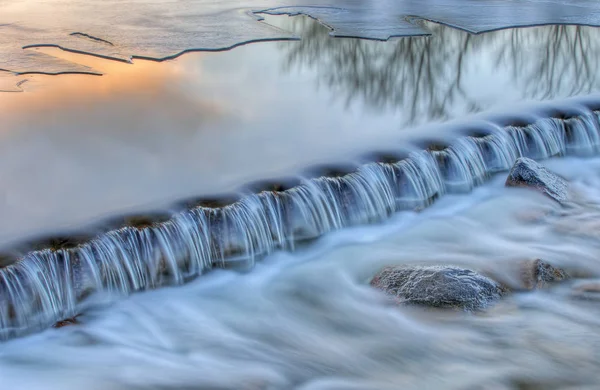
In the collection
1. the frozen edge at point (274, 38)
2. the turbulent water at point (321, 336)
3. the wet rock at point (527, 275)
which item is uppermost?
the frozen edge at point (274, 38)

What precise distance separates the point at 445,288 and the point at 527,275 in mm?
655

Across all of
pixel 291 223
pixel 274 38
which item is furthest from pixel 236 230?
pixel 274 38

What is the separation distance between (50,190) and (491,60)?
4.86m

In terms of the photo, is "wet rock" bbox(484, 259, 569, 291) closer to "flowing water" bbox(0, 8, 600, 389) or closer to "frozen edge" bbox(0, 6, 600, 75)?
"flowing water" bbox(0, 8, 600, 389)

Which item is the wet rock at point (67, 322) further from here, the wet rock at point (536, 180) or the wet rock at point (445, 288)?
the wet rock at point (536, 180)

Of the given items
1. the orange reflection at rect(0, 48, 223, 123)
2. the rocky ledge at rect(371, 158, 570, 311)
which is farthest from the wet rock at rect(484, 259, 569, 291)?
the orange reflection at rect(0, 48, 223, 123)

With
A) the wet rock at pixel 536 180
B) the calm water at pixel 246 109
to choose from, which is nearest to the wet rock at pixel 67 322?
the calm water at pixel 246 109

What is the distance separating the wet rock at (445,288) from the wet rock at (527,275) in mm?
170

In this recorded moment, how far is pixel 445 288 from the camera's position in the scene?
4.17m

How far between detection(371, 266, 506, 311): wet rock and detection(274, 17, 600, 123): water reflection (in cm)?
219

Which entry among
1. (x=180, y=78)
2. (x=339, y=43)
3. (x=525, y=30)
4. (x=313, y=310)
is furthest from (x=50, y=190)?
(x=525, y=30)

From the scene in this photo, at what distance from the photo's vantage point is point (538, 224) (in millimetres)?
5211

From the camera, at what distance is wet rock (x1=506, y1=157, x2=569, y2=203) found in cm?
552

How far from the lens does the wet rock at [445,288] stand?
4145 mm
